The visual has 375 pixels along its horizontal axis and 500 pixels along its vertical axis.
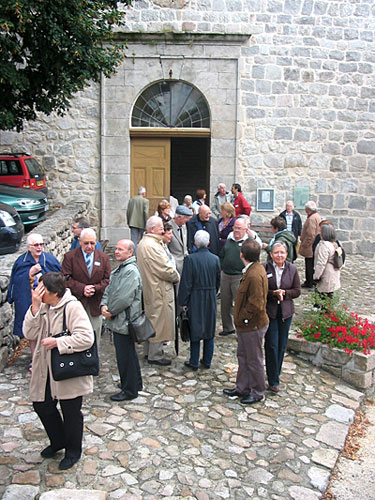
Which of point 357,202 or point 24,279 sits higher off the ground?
point 357,202

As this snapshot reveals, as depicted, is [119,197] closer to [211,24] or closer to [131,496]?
[211,24]

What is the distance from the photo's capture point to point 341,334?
22.5ft

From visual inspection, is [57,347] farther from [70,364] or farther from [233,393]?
[233,393]

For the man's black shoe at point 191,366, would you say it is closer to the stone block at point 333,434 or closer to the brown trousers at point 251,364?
the brown trousers at point 251,364

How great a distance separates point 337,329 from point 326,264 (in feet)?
4.73

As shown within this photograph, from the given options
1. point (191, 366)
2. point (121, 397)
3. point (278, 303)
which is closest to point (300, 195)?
point (191, 366)

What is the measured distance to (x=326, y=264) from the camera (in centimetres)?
806

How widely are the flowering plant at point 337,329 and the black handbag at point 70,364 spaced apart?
11.9 ft

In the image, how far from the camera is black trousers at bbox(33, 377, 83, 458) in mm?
4301

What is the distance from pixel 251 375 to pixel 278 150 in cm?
890

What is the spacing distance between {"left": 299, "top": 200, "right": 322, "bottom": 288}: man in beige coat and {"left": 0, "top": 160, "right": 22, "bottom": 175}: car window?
21.0 feet

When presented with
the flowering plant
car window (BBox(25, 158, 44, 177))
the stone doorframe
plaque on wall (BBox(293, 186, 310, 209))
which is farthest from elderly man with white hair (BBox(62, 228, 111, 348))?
plaque on wall (BBox(293, 186, 310, 209))

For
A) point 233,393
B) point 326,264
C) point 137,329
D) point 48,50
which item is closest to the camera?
point 137,329

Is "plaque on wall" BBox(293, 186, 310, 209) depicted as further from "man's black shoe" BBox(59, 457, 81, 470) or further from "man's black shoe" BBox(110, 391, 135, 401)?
"man's black shoe" BBox(59, 457, 81, 470)
